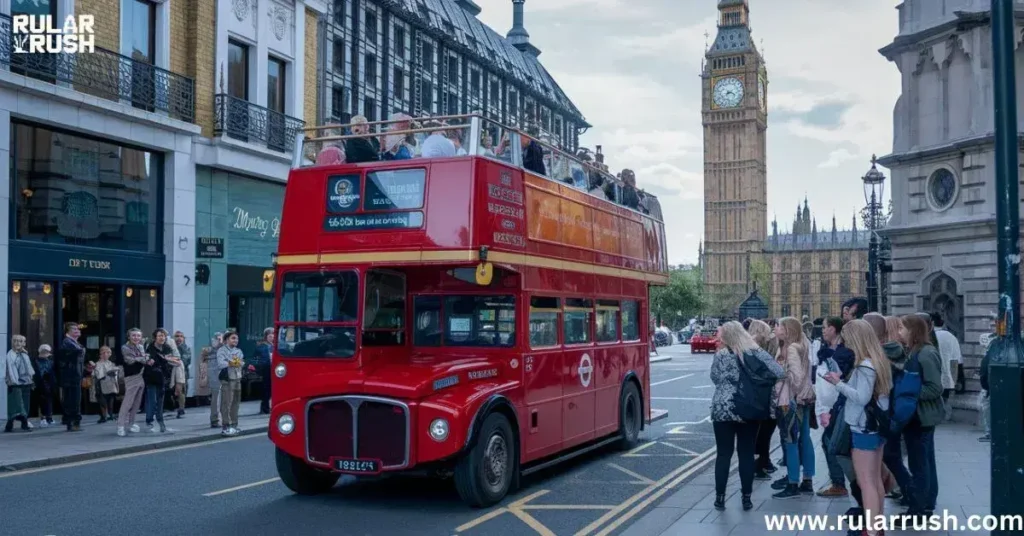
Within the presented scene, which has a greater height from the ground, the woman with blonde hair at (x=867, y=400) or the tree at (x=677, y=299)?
the tree at (x=677, y=299)

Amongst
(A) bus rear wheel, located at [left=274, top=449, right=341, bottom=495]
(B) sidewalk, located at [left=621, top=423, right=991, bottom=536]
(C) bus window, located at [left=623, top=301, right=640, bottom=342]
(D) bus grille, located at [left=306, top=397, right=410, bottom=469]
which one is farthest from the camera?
(C) bus window, located at [left=623, top=301, right=640, bottom=342]

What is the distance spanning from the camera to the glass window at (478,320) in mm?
11227

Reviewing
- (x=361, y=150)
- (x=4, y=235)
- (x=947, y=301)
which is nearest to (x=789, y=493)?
(x=361, y=150)

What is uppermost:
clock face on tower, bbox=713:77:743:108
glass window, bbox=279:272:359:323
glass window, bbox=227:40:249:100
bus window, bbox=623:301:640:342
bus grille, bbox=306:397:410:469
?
clock face on tower, bbox=713:77:743:108

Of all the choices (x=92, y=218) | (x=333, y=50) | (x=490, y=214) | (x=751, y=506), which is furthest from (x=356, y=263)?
(x=333, y=50)

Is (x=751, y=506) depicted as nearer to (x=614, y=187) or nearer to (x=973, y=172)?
(x=614, y=187)

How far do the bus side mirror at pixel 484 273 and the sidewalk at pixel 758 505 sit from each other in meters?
2.84

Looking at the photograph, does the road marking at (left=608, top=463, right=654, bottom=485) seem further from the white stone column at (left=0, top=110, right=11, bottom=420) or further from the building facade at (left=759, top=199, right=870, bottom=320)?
the building facade at (left=759, top=199, right=870, bottom=320)

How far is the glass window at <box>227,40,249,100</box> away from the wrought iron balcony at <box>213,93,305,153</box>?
478mm

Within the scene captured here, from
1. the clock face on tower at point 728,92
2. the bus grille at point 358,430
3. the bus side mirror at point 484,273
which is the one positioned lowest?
the bus grille at point 358,430

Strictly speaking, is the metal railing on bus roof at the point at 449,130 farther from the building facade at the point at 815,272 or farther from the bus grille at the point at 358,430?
the building facade at the point at 815,272

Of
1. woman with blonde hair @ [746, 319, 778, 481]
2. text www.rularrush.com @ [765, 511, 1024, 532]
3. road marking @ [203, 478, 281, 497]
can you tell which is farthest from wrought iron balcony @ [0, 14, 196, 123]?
text www.rularrush.com @ [765, 511, 1024, 532]

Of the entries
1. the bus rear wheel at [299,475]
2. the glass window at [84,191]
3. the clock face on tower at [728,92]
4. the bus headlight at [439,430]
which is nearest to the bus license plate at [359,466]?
the bus headlight at [439,430]

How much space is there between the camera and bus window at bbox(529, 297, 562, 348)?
11523 mm
